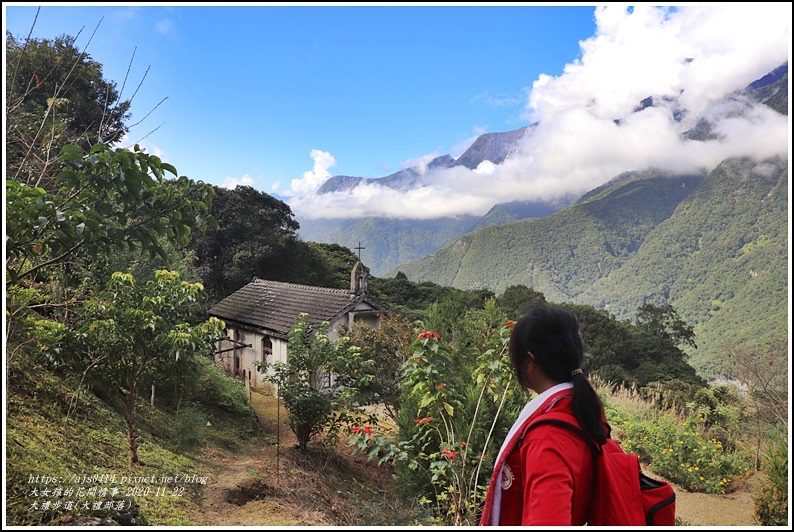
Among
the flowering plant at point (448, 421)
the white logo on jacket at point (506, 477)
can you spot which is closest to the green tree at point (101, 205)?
the white logo on jacket at point (506, 477)

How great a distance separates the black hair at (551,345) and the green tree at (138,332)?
2958 mm

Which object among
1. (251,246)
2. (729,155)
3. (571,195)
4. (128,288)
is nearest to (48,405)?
(128,288)

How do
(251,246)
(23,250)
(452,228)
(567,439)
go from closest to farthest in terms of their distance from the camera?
1. (567,439)
2. (23,250)
3. (251,246)
4. (452,228)

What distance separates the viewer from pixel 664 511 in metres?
1.06

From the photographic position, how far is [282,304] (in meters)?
11.0

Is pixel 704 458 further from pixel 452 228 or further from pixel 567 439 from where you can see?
pixel 452 228

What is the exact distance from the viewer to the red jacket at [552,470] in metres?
0.91

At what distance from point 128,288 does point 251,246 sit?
38.7ft

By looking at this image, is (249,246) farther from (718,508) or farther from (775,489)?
(775,489)

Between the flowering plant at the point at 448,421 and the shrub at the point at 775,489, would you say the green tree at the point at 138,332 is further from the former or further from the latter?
the shrub at the point at 775,489

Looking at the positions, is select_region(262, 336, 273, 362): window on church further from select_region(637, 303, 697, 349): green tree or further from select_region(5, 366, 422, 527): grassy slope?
select_region(637, 303, 697, 349): green tree

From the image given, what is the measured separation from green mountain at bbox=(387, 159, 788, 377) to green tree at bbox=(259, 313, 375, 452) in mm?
23182

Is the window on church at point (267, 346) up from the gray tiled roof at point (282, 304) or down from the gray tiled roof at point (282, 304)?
down

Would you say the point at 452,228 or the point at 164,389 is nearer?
the point at 164,389
